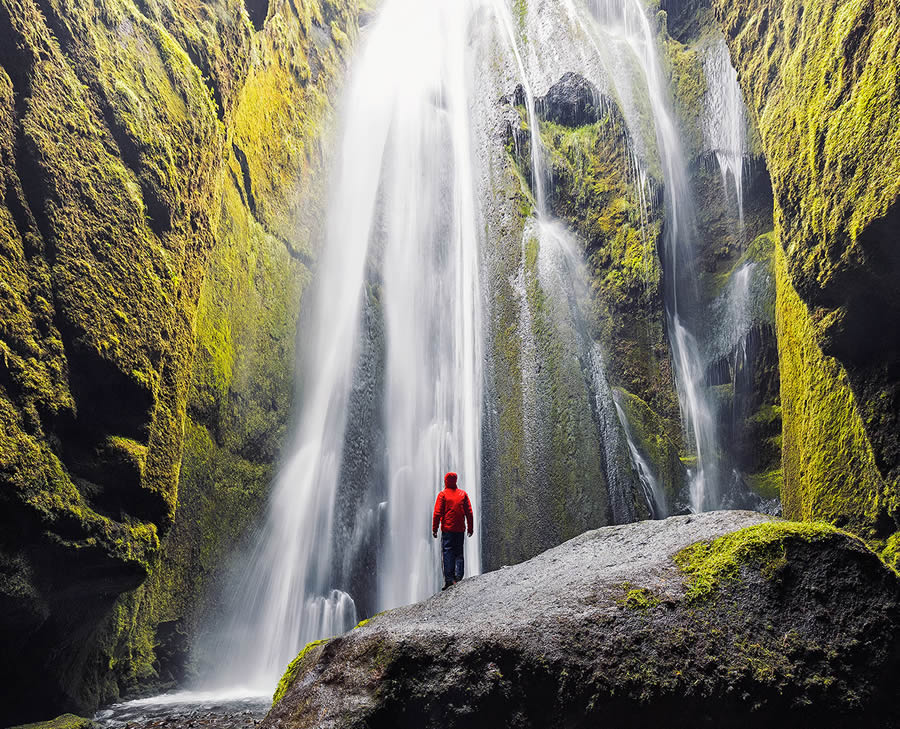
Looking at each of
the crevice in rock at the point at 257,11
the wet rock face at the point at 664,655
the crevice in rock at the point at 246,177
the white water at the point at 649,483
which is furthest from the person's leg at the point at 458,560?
the crevice in rock at the point at 257,11

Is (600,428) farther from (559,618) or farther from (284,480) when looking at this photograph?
(559,618)

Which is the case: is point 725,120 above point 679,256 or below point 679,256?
above

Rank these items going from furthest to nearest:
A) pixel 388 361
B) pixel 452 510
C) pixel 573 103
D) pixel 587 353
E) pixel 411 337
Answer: pixel 573 103
pixel 411 337
pixel 388 361
pixel 587 353
pixel 452 510

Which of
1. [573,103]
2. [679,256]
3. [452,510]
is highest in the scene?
[573,103]

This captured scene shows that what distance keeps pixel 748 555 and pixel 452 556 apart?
3.05 m

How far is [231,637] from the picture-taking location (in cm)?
925

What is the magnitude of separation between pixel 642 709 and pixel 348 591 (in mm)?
8913

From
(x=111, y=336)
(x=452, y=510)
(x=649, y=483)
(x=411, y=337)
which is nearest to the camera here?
(x=452, y=510)

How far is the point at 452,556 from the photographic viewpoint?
5562mm

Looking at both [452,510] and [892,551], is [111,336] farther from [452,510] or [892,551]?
[892,551]

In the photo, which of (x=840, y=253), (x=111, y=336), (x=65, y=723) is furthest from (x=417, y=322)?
(x=65, y=723)

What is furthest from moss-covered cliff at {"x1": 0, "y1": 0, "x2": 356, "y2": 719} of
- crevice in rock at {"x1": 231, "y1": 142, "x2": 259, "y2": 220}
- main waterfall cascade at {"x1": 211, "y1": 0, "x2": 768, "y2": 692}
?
main waterfall cascade at {"x1": 211, "y1": 0, "x2": 768, "y2": 692}

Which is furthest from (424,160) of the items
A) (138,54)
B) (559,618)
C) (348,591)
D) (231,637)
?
(559,618)

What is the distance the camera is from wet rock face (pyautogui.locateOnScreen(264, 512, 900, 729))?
2.78 m
